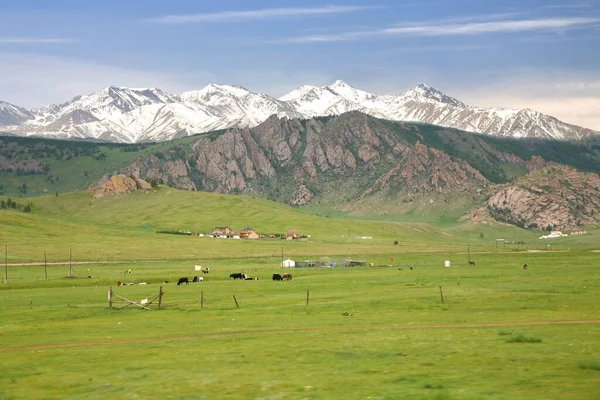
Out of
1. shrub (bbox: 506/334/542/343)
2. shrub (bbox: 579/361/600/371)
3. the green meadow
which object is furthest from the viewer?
shrub (bbox: 506/334/542/343)

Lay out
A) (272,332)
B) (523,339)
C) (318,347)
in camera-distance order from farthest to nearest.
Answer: (272,332) → (318,347) → (523,339)

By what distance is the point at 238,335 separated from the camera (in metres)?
49.4

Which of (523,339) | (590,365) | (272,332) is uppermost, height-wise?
(590,365)

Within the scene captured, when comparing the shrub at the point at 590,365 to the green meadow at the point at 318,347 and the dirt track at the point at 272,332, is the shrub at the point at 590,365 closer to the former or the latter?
the green meadow at the point at 318,347

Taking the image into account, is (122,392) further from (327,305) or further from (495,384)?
(327,305)

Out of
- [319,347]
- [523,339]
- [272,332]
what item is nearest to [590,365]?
[523,339]

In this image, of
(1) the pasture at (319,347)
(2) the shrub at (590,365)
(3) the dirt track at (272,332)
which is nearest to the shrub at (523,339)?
(1) the pasture at (319,347)

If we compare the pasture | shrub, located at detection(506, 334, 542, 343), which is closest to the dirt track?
the pasture

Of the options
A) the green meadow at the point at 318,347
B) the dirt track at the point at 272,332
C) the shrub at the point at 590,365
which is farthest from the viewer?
the dirt track at the point at 272,332

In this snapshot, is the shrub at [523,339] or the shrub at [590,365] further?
the shrub at [523,339]

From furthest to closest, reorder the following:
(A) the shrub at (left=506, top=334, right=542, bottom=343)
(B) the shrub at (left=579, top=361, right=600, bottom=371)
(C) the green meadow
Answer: (A) the shrub at (left=506, top=334, right=542, bottom=343) < (B) the shrub at (left=579, top=361, right=600, bottom=371) < (C) the green meadow

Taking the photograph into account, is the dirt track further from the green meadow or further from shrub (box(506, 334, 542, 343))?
shrub (box(506, 334, 542, 343))

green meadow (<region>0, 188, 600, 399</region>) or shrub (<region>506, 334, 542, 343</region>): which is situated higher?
shrub (<region>506, 334, 542, 343</region>)

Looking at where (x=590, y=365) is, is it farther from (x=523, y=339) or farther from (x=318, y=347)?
(x=318, y=347)
